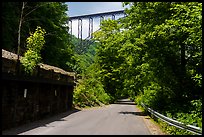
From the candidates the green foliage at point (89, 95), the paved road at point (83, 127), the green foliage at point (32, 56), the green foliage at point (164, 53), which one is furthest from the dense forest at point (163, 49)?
the paved road at point (83, 127)

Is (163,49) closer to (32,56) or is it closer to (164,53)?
(164,53)

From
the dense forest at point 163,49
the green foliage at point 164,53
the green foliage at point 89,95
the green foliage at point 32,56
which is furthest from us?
the green foliage at point 89,95

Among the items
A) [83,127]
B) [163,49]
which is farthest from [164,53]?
[83,127]

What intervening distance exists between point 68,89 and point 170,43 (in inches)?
566

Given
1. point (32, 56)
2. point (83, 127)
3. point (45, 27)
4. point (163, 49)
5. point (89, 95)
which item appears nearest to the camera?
point (83, 127)

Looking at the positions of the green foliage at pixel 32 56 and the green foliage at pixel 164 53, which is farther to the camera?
the green foliage at pixel 164 53

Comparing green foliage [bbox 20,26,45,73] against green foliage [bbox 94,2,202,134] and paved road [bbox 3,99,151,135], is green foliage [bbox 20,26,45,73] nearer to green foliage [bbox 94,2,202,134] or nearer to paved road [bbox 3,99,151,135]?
paved road [bbox 3,99,151,135]

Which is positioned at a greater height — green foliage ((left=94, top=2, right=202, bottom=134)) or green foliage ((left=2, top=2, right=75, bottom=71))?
green foliage ((left=2, top=2, right=75, bottom=71))

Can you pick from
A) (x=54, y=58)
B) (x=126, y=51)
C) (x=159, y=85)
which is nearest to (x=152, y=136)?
(x=159, y=85)

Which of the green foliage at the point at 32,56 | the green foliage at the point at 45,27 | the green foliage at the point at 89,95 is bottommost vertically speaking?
the green foliage at the point at 89,95

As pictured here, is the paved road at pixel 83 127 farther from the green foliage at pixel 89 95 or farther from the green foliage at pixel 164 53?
the green foliage at pixel 89 95

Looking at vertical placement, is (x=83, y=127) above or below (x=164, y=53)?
below

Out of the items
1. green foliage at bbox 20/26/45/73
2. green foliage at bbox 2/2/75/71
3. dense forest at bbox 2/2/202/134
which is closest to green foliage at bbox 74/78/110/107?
dense forest at bbox 2/2/202/134

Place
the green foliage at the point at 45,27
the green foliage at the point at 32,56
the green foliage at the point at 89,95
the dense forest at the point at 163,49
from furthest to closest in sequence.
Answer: the green foliage at the point at 89,95 → the green foliage at the point at 45,27 → the green foliage at the point at 32,56 → the dense forest at the point at 163,49
